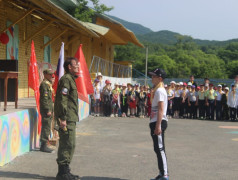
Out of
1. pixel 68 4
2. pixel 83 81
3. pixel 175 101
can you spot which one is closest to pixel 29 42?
pixel 83 81

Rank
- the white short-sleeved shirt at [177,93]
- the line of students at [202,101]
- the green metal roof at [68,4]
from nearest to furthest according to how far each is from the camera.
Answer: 1. the line of students at [202,101]
2. the white short-sleeved shirt at [177,93]
3. the green metal roof at [68,4]

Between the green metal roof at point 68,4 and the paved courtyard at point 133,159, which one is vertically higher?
the green metal roof at point 68,4

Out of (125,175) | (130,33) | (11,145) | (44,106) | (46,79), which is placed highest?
(130,33)

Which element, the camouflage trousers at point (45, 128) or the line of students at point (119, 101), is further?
the line of students at point (119, 101)

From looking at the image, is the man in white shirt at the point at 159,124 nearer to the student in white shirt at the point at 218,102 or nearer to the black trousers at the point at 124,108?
the black trousers at the point at 124,108

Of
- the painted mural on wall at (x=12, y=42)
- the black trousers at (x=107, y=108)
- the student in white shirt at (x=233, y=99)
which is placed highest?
the painted mural on wall at (x=12, y=42)

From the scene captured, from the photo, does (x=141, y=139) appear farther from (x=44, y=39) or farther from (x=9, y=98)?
(x=44, y=39)

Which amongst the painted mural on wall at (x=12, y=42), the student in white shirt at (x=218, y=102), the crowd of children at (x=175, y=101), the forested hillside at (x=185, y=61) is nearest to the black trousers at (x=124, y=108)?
the crowd of children at (x=175, y=101)

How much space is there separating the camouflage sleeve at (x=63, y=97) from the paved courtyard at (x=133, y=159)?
1179mm

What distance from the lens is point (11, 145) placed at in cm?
701

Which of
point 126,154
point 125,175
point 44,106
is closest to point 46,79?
point 44,106

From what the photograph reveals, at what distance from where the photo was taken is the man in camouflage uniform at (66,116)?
585 cm

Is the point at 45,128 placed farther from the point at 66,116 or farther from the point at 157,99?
the point at 157,99

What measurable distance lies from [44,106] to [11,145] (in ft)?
4.15
